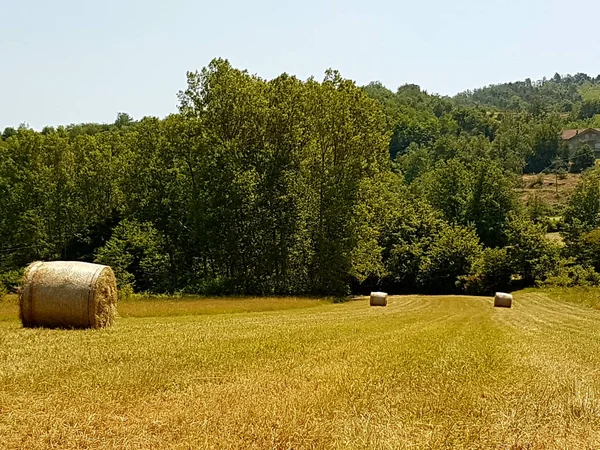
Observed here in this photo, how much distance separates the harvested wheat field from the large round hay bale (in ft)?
6.73

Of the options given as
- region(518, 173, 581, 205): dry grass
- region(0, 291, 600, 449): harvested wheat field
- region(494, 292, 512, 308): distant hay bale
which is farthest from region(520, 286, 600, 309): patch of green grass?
region(518, 173, 581, 205): dry grass

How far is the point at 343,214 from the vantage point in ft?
140

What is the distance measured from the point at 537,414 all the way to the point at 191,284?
40878mm

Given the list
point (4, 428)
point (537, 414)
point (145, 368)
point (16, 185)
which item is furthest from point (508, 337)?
point (16, 185)

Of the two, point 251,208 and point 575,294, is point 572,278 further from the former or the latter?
point 251,208

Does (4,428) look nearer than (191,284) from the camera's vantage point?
Yes

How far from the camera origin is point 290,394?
718cm

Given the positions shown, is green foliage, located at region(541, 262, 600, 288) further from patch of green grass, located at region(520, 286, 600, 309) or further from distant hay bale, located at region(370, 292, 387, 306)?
distant hay bale, located at region(370, 292, 387, 306)

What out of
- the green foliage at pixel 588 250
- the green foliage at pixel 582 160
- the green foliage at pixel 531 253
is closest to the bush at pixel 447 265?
the green foliage at pixel 531 253

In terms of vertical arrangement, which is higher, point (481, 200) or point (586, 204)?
point (586, 204)

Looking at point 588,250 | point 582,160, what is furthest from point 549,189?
point 588,250

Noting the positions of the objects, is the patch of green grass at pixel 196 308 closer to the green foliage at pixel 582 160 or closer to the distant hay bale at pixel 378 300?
the distant hay bale at pixel 378 300

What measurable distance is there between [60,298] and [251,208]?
29.4 metres

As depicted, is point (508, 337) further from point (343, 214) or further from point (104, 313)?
point (343, 214)
